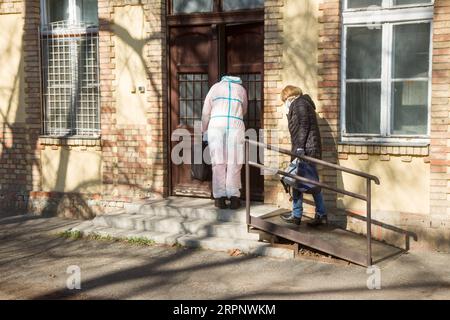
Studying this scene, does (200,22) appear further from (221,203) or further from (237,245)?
(237,245)

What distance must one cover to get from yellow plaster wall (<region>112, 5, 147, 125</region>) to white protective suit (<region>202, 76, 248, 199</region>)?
1.55 m

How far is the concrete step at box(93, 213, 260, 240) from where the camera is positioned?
307 inches

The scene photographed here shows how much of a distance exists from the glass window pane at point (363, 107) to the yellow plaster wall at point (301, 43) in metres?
0.48

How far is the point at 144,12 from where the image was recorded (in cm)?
916

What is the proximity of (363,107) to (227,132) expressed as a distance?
71.1 inches

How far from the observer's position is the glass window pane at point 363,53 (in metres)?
7.87

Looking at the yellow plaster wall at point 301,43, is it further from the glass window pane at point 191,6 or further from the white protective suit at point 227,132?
the glass window pane at point 191,6

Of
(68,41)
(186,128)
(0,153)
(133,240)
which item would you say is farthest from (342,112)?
(0,153)

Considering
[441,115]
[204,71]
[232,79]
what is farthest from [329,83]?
[204,71]

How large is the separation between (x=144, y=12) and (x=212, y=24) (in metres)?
1.09

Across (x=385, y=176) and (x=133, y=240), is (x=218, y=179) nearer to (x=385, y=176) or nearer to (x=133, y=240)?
(x=133, y=240)

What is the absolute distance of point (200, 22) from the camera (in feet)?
29.4

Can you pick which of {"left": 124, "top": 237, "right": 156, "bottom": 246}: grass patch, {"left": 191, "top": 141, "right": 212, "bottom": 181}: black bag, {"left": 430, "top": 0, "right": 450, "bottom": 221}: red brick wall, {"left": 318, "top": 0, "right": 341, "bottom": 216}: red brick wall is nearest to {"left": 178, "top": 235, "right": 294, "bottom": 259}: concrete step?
{"left": 124, "top": 237, "right": 156, "bottom": 246}: grass patch

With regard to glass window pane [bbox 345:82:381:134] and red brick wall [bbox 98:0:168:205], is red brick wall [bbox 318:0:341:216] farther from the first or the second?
red brick wall [bbox 98:0:168:205]
